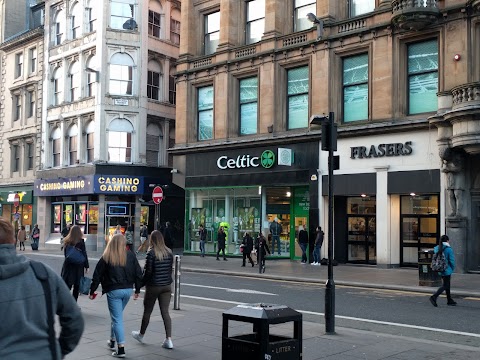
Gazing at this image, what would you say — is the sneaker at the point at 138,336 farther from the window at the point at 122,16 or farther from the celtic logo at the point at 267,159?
the window at the point at 122,16

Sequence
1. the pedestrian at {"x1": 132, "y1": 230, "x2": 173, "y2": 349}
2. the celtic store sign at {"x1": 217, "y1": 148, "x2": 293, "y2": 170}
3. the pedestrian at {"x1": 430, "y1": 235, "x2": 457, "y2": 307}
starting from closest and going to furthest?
the pedestrian at {"x1": 132, "y1": 230, "x2": 173, "y2": 349}, the pedestrian at {"x1": 430, "y1": 235, "x2": 457, "y2": 307}, the celtic store sign at {"x1": 217, "y1": 148, "x2": 293, "y2": 170}

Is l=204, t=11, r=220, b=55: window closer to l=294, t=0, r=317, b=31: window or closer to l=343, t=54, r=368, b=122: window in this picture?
l=294, t=0, r=317, b=31: window

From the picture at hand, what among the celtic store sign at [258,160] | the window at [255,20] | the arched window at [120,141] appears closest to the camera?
the celtic store sign at [258,160]

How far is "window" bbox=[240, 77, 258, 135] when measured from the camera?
30719 millimetres

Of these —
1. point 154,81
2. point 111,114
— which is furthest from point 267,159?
point 154,81

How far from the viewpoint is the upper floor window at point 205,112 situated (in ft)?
108

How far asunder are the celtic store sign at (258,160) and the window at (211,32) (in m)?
6.38

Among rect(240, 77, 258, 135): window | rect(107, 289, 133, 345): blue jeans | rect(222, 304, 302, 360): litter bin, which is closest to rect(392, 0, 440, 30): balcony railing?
rect(240, 77, 258, 135): window

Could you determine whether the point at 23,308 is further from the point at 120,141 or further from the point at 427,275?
the point at 120,141

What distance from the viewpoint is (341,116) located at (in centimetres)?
2681

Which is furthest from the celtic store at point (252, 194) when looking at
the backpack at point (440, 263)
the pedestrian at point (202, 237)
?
the backpack at point (440, 263)

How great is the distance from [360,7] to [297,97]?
5014 mm

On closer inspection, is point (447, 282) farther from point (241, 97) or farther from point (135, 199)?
point (135, 199)

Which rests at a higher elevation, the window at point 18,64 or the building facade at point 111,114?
the window at point 18,64
